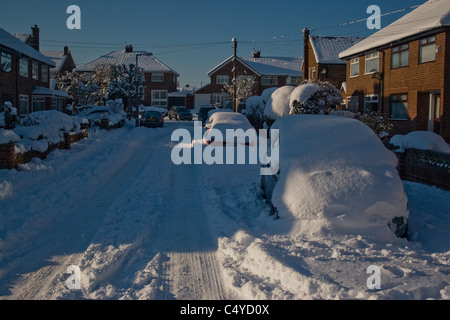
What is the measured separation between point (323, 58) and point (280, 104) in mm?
18031

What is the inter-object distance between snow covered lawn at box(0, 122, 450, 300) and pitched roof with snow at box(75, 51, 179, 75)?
57.0 m

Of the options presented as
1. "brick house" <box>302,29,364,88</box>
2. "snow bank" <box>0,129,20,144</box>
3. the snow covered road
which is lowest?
the snow covered road

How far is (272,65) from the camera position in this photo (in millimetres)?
63688

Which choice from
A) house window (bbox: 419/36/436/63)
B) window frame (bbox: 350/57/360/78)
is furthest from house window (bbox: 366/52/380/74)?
house window (bbox: 419/36/436/63)

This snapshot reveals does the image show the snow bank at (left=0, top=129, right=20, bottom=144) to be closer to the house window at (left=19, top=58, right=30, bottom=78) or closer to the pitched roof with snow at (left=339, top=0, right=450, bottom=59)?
the pitched roof with snow at (left=339, top=0, right=450, bottom=59)

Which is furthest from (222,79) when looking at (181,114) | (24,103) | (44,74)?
(24,103)

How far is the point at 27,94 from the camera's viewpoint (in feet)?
106

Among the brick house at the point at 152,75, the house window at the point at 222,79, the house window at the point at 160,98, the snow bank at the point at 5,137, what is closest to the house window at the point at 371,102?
the snow bank at the point at 5,137

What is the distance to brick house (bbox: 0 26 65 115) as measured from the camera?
2764cm

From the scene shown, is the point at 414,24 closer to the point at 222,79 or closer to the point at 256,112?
the point at 256,112

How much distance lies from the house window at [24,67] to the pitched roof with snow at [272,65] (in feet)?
110

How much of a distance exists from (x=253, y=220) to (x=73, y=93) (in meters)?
41.5

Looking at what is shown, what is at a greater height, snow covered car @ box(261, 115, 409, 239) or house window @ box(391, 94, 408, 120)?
house window @ box(391, 94, 408, 120)
